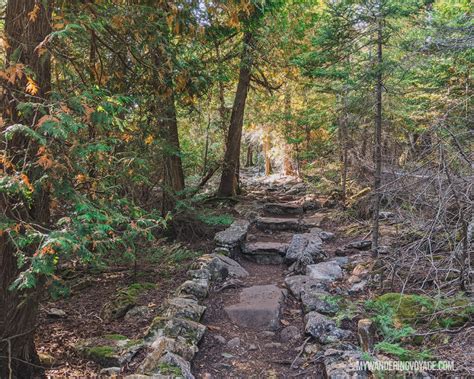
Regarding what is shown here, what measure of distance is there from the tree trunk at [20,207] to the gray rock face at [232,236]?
14.5 ft

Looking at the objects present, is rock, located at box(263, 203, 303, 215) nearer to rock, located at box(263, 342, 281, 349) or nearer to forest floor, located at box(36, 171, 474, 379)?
forest floor, located at box(36, 171, 474, 379)

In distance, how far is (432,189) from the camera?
4746 millimetres

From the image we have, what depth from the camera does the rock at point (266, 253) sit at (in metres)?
7.51

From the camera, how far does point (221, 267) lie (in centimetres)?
625

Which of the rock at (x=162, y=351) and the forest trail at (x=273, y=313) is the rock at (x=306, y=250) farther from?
the rock at (x=162, y=351)

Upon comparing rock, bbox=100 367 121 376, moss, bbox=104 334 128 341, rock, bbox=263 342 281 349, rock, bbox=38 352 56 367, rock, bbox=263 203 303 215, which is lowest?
rock, bbox=263 342 281 349

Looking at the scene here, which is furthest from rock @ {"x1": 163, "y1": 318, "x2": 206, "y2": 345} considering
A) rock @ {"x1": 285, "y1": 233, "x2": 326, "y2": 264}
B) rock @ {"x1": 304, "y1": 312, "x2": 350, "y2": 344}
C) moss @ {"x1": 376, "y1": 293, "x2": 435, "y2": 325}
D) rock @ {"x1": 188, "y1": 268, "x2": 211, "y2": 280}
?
rock @ {"x1": 285, "y1": 233, "x2": 326, "y2": 264}

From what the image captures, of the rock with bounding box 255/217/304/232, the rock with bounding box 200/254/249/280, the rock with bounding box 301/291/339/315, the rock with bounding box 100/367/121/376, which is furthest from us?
the rock with bounding box 255/217/304/232

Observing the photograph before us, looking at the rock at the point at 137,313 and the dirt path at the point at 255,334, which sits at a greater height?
the rock at the point at 137,313

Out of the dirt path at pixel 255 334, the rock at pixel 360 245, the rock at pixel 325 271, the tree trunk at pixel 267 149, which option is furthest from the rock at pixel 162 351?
the tree trunk at pixel 267 149

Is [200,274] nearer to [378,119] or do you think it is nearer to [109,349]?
[109,349]

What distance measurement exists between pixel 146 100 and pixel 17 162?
306cm

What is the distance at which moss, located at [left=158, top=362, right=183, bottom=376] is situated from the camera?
3.23m

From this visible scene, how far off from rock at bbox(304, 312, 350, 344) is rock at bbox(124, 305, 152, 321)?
6.89 feet
